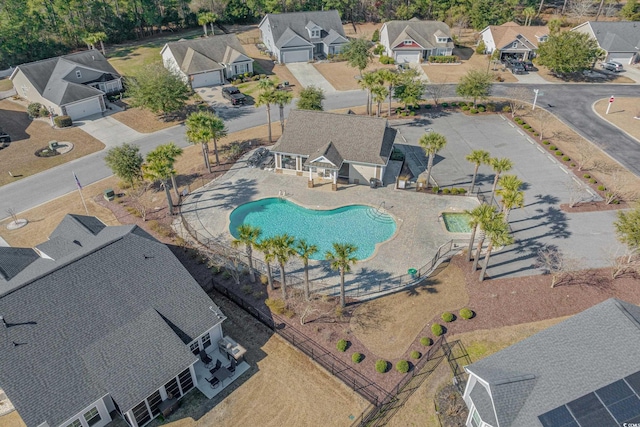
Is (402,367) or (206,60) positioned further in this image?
(206,60)

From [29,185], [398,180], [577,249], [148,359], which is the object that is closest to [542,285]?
[577,249]

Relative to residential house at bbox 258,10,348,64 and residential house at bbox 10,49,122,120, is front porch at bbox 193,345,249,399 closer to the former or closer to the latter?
residential house at bbox 10,49,122,120

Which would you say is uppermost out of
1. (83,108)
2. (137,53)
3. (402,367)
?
(137,53)

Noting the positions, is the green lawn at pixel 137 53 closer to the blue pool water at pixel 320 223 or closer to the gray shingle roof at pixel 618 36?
the blue pool water at pixel 320 223

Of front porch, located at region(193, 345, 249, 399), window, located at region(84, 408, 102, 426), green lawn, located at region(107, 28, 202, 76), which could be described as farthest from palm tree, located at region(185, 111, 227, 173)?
green lawn, located at region(107, 28, 202, 76)

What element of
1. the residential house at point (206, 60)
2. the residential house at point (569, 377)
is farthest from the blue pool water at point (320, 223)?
the residential house at point (206, 60)

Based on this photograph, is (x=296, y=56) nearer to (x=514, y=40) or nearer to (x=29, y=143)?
(x=514, y=40)

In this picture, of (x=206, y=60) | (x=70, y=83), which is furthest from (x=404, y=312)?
(x=70, y=83)
